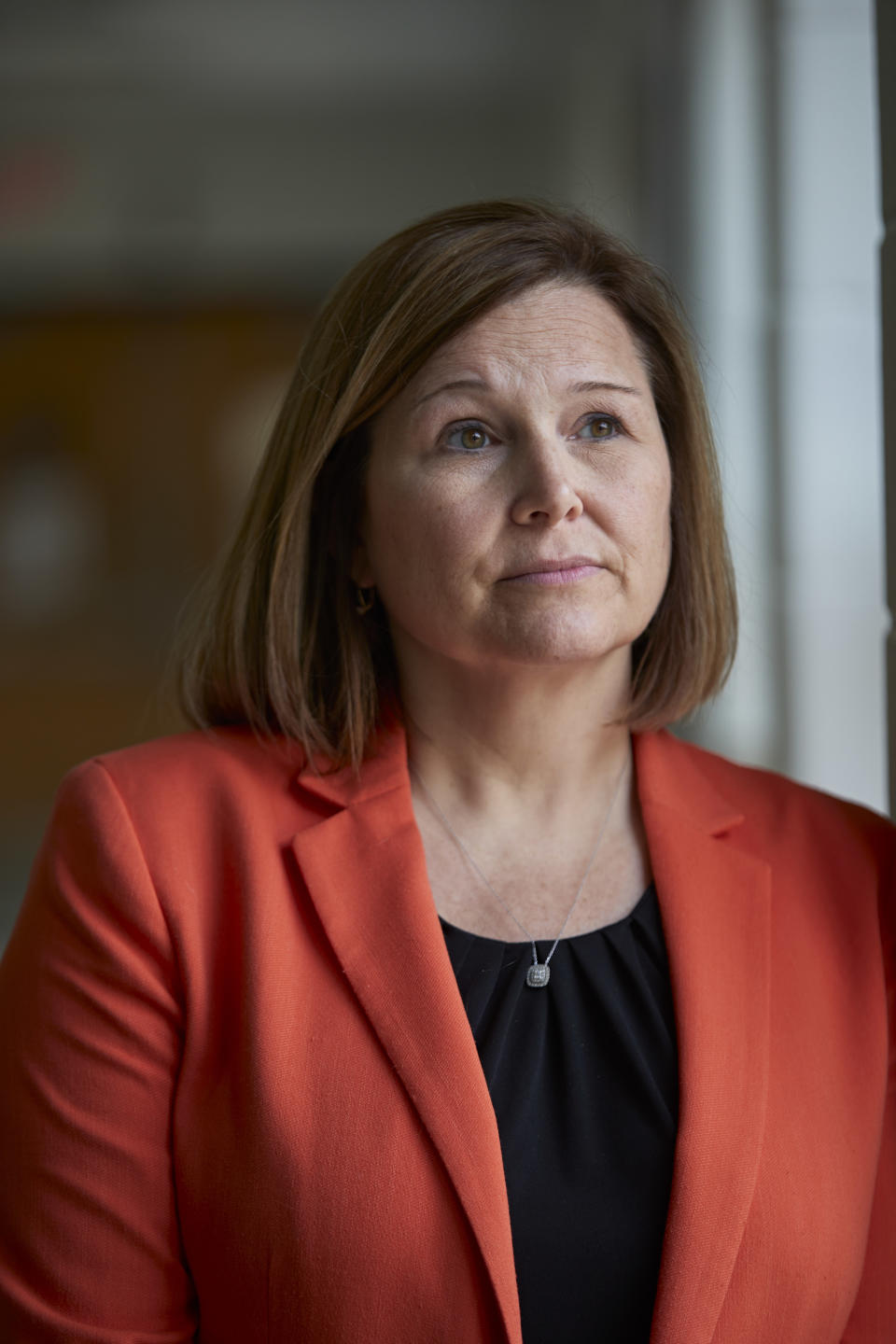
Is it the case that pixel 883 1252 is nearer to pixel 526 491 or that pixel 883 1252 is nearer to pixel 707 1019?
pixel 707 1019

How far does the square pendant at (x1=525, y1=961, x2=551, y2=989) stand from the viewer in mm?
1481

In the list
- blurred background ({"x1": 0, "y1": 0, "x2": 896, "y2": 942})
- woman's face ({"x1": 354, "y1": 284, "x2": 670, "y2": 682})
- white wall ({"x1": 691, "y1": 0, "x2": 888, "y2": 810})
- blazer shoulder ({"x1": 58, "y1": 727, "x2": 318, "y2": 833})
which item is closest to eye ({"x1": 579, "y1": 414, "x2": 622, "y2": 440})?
woman's face ({"x1": 354, "y1": 284, "x2": 670, "y2": 682})

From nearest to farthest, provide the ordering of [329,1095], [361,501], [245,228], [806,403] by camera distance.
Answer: [329,1095] < [361,501] < [806,403] < [245,228]

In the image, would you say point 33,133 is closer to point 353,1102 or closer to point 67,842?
point 67,842

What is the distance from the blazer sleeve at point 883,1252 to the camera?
4.99 ft

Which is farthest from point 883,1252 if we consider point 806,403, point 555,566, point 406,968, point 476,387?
point 806,403

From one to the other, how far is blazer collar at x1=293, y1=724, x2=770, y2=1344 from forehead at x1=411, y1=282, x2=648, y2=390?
0.51m

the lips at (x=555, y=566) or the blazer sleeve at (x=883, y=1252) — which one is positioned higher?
the lips at (x=555, y=566)

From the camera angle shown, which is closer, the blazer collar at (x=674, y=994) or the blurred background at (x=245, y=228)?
the blazer collar at (x=674, y=994)

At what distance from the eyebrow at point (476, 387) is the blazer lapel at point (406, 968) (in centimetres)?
47

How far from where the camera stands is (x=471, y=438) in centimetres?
156

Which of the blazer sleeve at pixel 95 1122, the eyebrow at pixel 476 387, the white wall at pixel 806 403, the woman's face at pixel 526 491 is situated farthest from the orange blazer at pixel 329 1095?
the white wall at pixel 806 403

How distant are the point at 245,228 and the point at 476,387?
3869 mm

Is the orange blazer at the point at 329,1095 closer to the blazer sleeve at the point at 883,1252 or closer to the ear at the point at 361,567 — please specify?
the blazer sleeve at the point at 883,1252
